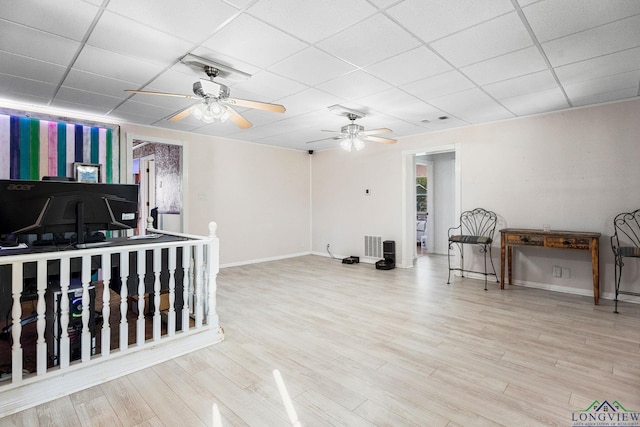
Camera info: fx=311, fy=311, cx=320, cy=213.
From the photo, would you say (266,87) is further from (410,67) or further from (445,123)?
(445,123)

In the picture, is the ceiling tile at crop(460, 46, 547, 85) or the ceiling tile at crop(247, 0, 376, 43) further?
the ceiling tile at crop(460, 46, 547, 85)

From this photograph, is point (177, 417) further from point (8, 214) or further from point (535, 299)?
point (535, 299)

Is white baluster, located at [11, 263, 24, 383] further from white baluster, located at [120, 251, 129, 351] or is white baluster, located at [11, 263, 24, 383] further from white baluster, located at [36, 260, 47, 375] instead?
white baluster, located at [120, 251, 129, 351]

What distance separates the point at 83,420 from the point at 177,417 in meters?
0.54

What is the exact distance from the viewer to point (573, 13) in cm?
211

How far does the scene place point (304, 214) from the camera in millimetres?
7566

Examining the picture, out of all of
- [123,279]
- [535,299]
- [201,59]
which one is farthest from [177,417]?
[535,299]

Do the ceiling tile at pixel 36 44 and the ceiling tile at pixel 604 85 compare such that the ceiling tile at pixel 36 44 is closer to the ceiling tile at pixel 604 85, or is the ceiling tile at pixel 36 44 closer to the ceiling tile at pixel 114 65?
the ceiling tile at pixel 114 65

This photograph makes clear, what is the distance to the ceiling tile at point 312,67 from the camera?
2.72 m

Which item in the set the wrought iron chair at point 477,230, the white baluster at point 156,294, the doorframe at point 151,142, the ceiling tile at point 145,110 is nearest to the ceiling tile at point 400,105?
the wrought iron chair at point 477,230

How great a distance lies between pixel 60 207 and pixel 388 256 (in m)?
4.97

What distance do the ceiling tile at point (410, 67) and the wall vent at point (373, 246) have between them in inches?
147

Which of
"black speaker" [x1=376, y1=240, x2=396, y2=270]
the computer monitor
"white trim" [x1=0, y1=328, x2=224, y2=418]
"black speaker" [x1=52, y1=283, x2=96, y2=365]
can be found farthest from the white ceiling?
"black speaker" [x1=376, y1=240, x2=396, y2=270]

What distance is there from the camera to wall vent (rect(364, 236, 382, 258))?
6.40m
